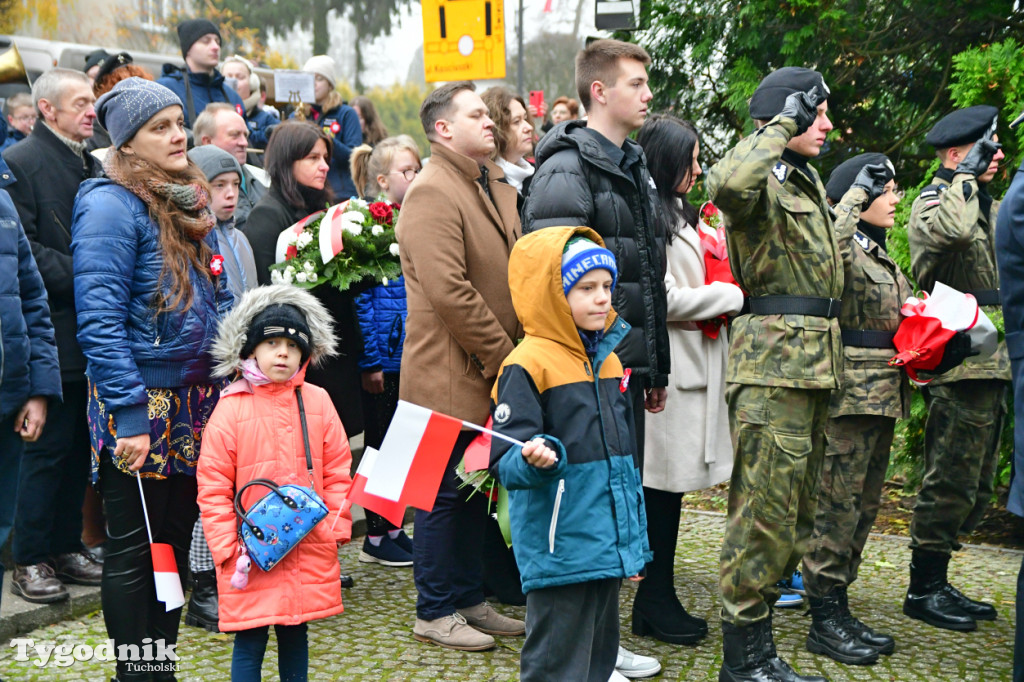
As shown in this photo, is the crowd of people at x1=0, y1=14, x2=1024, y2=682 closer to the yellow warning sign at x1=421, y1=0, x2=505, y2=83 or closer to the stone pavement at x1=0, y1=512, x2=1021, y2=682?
the stone pavement at x1=0, y1=512, x2=1021, y2=682

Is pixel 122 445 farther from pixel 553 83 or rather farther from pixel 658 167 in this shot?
pixel 553 83

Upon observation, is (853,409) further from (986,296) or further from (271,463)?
(271,463)

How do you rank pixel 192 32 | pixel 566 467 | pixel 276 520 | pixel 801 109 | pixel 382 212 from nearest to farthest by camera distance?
pixel 566 467 → pixel 276 520 → pixel 801 109 → pixel 382 212 → pixel 192 32

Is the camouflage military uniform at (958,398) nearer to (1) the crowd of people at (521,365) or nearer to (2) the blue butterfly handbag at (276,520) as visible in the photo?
(1) the crowd of people at (521,365)

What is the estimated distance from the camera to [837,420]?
4.99 metres

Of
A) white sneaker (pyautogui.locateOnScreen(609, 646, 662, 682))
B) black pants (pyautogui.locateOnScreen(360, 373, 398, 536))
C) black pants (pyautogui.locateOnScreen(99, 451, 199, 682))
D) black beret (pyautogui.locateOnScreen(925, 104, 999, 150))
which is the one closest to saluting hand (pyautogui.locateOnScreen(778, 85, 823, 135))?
black beret (pyautogui.locateOnScreen(925, 104, 999, 150))

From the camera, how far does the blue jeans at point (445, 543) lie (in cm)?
490

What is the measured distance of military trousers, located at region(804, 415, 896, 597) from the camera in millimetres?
4984

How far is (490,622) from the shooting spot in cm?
509

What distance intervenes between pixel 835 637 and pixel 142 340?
3.27m

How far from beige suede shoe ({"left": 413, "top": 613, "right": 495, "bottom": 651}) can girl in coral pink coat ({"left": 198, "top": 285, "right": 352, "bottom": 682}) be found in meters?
Result: 1.02

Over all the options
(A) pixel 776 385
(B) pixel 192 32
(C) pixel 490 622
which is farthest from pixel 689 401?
(B) pixel 192 32

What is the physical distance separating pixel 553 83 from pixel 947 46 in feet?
79.4

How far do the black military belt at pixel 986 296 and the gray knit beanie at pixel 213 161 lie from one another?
12.4 feet
